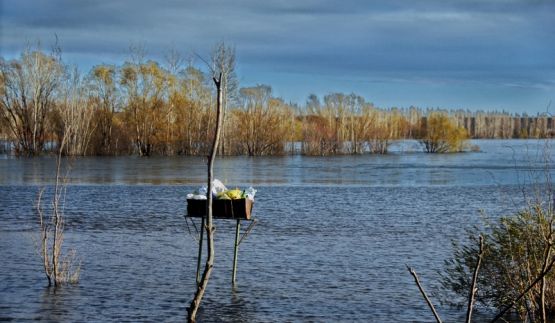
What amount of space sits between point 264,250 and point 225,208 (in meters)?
4.76

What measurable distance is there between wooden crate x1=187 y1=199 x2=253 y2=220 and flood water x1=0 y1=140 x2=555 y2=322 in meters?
1.23

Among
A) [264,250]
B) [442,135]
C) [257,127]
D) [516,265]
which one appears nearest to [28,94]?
[257,127]

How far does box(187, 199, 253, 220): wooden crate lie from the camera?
484 inches

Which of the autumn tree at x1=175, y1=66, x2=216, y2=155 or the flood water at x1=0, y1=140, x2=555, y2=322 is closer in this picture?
the flood water at x1=0, y1=140, x2=555, y2=322

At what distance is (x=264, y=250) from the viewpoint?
666 inches

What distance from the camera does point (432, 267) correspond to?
15.1 meters

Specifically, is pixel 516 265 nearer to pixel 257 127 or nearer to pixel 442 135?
pixel 257 127

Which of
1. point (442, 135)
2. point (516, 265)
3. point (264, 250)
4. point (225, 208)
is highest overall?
point (442, 135)

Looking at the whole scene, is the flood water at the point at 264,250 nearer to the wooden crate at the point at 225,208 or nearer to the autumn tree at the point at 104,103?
the wooden crate at the point at 225,208

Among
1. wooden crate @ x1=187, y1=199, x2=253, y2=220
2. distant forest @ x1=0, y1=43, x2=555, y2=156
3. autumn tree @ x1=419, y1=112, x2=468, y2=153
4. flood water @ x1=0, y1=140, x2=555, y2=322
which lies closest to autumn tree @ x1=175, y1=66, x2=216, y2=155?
distant forest @ x1=0, y1=43, x2=555, y2=156

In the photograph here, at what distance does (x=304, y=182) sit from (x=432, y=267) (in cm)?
2102

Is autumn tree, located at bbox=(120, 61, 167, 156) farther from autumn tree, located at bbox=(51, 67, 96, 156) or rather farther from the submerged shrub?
the submerged shrub

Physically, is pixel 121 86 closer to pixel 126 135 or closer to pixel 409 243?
pixel 126 135

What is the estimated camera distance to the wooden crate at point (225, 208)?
1228cm
